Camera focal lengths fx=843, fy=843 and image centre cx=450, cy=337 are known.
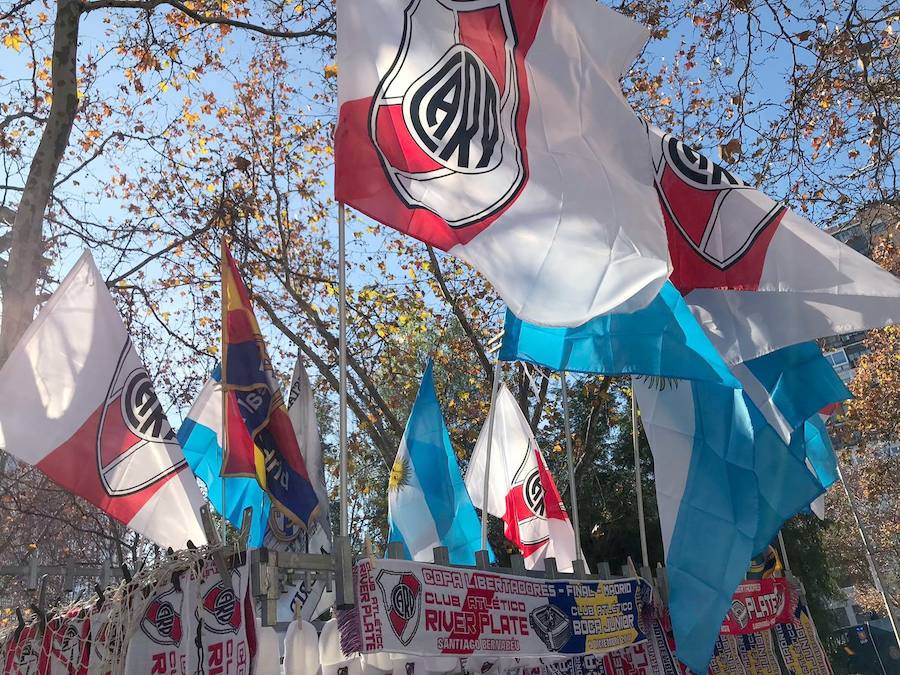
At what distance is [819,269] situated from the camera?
16.2ft

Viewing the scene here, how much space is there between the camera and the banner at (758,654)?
6410 mm

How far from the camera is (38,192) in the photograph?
727 centimetres

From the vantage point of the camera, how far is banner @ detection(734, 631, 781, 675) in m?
6.41

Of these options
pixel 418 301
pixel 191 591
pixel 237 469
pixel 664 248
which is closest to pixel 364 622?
pixel 191 591

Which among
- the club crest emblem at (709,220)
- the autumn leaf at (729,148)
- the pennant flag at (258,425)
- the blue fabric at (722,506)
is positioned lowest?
the blue fabric at (722,506)

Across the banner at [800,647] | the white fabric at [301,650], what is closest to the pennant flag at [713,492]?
the banner at [800,647]

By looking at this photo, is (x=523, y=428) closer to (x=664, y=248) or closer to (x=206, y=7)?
(x=664, y=248)

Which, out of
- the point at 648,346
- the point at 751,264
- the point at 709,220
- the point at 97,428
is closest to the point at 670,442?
the point at 648,346

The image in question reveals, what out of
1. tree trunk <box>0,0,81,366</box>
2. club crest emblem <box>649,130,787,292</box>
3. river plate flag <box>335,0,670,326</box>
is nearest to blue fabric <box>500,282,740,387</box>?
club crest emblem <box>649,130,787,292</box>

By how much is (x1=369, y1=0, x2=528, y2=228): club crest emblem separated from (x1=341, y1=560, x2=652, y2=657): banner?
178 centimetres

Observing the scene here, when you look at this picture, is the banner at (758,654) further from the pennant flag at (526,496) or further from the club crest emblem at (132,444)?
the club crest emblem at (132,444)

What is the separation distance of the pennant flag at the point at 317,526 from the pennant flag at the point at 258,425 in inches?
27.5

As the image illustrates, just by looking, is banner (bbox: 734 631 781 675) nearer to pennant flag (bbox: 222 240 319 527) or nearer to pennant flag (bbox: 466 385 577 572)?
pennant flag (bbox: 466 385 577 572)

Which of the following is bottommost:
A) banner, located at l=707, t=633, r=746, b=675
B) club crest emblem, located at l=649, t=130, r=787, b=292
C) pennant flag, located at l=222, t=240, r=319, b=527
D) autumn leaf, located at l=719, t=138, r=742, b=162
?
banner, located at l=707, t=633, r=746, b=675
